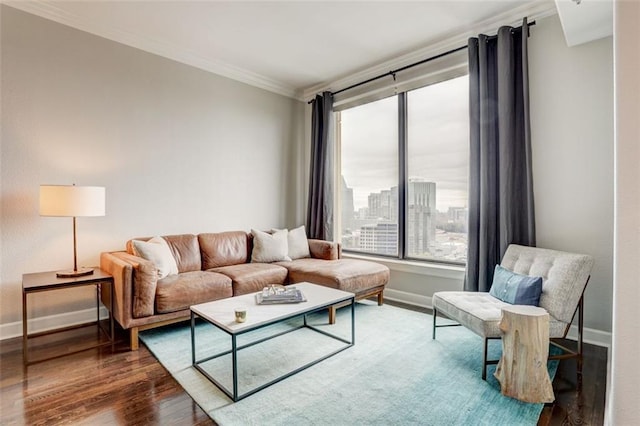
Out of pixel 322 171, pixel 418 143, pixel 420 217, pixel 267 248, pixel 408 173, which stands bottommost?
pixel 267 248

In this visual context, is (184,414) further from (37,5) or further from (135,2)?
(37,5)

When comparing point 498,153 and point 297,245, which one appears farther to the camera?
point 297,245

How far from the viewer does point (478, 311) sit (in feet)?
7.52

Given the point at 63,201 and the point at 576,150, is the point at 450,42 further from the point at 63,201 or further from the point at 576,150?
the point at 63,201

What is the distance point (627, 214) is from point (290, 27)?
3.12 m

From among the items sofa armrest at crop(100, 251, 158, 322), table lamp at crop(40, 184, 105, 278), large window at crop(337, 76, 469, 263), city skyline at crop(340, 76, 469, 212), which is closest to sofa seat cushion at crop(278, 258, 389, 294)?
large window at crop(337, 76, 469, 263)

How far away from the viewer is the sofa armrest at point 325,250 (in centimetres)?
412

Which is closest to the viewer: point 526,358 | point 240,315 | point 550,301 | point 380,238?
point 526,358

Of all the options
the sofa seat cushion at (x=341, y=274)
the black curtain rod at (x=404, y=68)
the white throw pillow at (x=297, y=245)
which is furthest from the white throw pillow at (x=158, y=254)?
the black curtain rod at (x=404, y=68)

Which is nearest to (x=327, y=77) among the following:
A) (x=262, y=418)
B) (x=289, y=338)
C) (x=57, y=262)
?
(x=289, y=338)

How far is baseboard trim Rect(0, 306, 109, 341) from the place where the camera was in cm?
279

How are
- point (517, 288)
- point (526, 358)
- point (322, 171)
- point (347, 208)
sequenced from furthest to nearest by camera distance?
point (347, 208) < point (322, 171) < point (517, 288) < point (526, 358)

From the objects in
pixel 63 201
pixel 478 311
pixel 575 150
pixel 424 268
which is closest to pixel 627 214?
pixel 478 311

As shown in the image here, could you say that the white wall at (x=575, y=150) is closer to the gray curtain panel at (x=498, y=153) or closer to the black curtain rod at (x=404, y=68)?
the gray curtain panel at (x=498, y=153)
